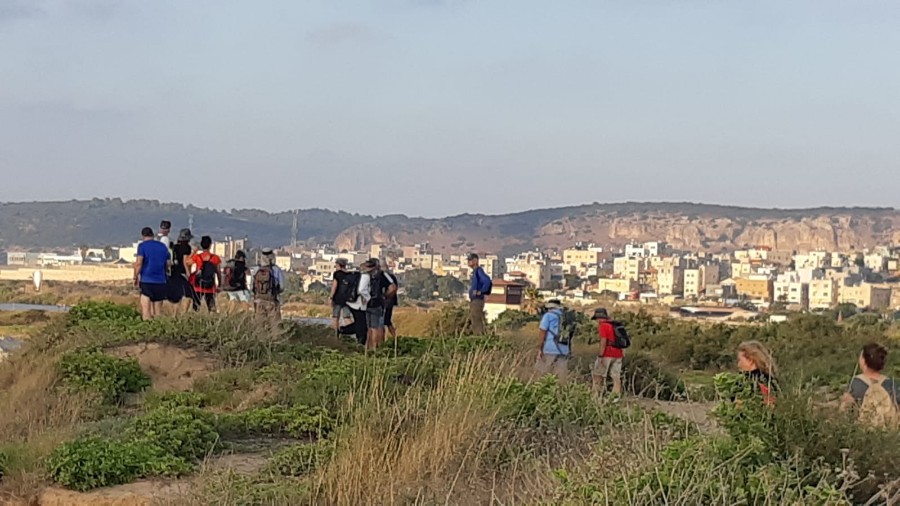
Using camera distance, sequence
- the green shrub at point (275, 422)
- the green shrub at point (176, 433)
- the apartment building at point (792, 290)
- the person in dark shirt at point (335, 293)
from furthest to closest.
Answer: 1. the apartment building at point (792, 290)
2. the person in dark shirt at point (335, 293)
3. the green shrub at point (275, 422)
4. the green shrub at point (176, 433)

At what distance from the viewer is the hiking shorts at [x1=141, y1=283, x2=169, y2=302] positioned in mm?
16953

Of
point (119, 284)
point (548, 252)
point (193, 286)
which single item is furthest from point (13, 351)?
point (548, 252)

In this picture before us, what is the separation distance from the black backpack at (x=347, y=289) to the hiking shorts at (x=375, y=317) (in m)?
0.33

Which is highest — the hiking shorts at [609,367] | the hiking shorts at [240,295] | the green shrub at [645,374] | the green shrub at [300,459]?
the hiking shorts at [240,295]

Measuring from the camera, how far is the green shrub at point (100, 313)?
17734mm

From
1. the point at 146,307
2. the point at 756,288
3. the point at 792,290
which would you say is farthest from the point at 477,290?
the point at 756,288

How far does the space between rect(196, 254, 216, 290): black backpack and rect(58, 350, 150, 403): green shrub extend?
4.06 m

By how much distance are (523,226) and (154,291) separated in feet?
527

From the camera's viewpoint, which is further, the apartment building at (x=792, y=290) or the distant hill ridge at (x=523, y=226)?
the distant hill ridge at (x=523, y=226)

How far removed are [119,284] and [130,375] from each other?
186 feet

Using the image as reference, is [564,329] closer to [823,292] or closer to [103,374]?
[103,374]

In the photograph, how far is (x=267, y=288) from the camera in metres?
17.9

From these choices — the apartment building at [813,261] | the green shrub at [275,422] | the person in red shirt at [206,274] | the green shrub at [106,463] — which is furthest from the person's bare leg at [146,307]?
the apartment building at [813,261]

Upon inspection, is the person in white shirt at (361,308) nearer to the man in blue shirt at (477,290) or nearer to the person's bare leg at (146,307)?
the man in blue shirt at (477,290)
